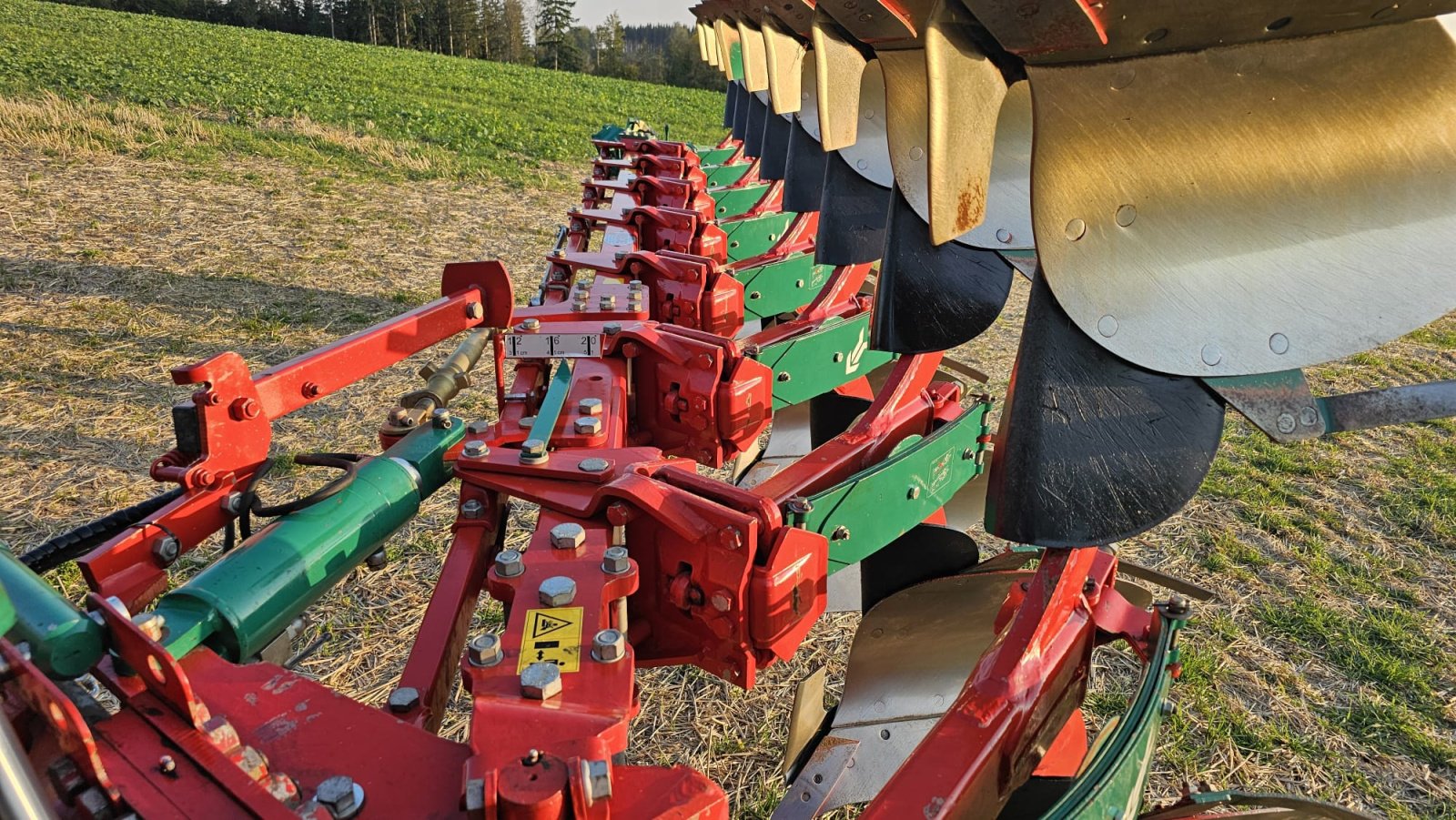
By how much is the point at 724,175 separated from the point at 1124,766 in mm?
6024

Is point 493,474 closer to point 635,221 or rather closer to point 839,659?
point 839,659

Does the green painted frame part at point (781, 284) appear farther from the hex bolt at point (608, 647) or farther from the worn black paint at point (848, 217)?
the hex bolt at point (608, 647)

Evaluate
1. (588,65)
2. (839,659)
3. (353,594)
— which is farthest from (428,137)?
(588,65)

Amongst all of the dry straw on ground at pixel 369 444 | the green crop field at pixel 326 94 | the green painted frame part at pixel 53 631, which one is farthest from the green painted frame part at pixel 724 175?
the green painted frame part at pixel 53 631

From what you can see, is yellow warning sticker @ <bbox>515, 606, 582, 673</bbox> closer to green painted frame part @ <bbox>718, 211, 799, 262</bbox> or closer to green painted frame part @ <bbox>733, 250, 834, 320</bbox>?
green painted frame part @ <bbox>733, 250, 834, 320</bbox>

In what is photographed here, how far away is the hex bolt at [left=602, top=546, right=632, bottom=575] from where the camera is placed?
1358 millimetres

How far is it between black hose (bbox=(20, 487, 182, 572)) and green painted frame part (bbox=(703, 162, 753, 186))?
5.43m

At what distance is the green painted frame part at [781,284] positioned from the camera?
3.89 meters

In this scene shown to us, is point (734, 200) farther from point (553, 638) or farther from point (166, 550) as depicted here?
point (553, 638)

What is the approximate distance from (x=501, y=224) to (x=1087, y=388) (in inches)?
295

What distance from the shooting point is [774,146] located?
211 inches

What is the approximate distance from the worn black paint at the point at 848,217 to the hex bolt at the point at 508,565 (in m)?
1.90

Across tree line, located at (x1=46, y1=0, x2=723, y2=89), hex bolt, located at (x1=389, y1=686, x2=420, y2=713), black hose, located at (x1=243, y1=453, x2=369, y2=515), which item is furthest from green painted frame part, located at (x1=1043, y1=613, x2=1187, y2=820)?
tree line, located at (x1=46, y1=0, x2=723, y2=89)

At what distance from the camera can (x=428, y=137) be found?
41.2 ft
